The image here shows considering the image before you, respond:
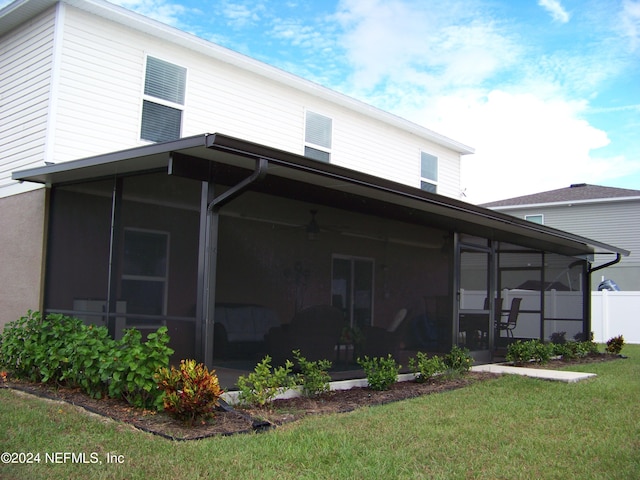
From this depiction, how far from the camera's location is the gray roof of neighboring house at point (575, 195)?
75.9ft

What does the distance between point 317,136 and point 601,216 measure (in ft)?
51.6

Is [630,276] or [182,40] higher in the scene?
[182,40]

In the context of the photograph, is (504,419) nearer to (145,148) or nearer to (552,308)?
(145,148)

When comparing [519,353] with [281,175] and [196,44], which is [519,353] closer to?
[281,175]

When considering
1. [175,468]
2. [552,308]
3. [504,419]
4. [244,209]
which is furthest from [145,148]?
[552,308]

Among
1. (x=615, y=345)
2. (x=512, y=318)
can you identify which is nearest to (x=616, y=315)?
(x=615, y=345)

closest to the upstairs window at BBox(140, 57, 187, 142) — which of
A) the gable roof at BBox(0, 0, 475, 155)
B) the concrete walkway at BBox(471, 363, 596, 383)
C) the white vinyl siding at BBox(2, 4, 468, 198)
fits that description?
the white vinyl siding at BBox(2, 4, 468, 198)

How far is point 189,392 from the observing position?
4.98 meters

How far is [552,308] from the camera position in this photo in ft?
40.2

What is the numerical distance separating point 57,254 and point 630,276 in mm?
21162

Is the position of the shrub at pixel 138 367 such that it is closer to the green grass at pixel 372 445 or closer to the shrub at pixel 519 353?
the green grass at pixel 372 445

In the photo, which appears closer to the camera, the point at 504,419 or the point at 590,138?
the point at 504,419

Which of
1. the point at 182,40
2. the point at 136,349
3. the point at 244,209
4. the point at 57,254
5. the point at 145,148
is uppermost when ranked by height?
the point at 182,40

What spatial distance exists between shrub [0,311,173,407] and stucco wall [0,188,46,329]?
572 mm
